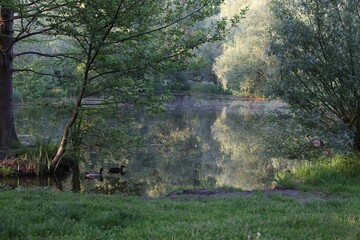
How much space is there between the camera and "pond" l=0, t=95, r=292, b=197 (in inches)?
484

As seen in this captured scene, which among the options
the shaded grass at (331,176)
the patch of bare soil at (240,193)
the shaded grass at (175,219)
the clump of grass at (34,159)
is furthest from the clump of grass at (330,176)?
the clump of grass at (34,159)

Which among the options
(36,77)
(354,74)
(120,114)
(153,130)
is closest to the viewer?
(354,74)

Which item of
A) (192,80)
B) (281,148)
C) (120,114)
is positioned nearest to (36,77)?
(120,114)

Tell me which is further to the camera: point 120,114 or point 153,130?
point 153,130

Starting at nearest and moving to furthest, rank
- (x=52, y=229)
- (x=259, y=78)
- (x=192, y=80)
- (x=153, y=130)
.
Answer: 1. (x=52, y=229)
2. (x=153, y=130)
3. (x=259, y=78)
4. (x=192, y=80)

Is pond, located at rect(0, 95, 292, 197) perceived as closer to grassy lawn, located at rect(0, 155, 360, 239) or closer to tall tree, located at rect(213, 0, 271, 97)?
grassy lawn, located at rect(0, 155, 360, 239)

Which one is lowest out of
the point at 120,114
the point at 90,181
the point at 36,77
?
the point at 90,181

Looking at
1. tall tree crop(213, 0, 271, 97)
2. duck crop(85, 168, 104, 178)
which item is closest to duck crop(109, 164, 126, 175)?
duck crop(85, 168, 104, 178)

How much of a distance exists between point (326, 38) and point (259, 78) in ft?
93.4

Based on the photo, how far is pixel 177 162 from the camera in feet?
53.7

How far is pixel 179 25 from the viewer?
11617 mm

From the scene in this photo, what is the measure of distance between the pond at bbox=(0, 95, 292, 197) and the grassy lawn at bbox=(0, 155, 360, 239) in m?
3.87

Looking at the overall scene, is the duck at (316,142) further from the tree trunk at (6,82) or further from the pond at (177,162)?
the tree trunk at (6,82)

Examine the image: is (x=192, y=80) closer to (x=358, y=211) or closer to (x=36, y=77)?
(x=36, y=77)
